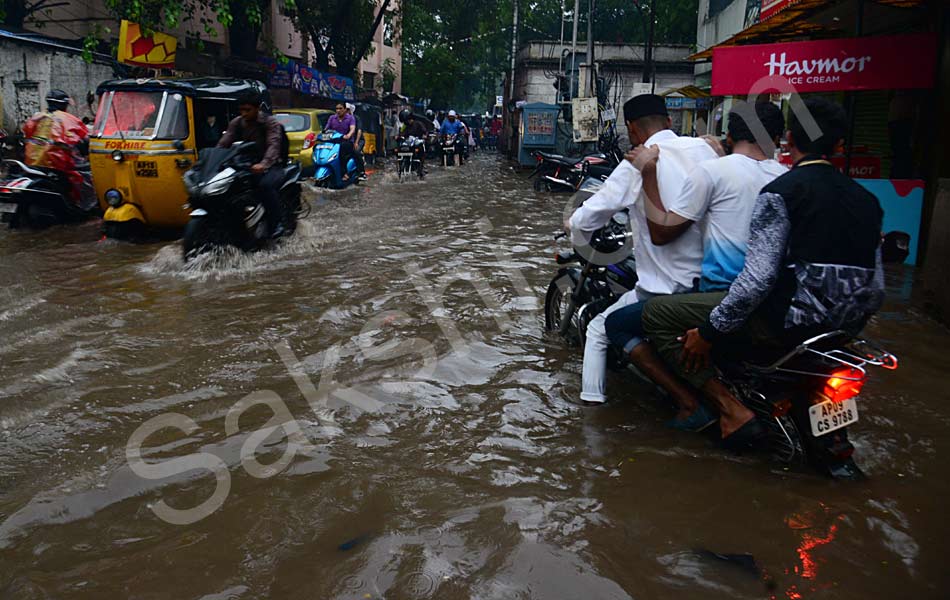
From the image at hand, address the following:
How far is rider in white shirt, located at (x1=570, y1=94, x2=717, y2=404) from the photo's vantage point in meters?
3.79

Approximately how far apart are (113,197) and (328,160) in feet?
21.8

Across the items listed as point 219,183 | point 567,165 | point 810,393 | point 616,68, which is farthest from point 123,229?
point 616,68

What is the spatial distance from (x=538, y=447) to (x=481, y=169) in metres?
21.3

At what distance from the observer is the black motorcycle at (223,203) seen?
24.9ft

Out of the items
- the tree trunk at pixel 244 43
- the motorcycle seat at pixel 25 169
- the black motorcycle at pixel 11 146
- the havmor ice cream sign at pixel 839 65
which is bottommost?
the motorcycle seat at pixel 25 169

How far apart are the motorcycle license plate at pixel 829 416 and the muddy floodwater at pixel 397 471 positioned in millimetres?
284

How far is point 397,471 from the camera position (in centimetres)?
348

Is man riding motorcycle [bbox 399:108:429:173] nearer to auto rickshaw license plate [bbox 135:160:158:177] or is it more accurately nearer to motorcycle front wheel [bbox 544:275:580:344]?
auto rickshaw license plate [bbox 135:160:158:177]

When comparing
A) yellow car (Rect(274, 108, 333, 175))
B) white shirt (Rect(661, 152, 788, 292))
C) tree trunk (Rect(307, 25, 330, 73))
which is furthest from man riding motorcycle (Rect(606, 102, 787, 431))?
tree trunk (Rect(307, 25, 330, 73))

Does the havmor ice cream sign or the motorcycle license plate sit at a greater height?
the havmor ice cream sign

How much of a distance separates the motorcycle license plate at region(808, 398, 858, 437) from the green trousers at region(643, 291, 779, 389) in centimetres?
32

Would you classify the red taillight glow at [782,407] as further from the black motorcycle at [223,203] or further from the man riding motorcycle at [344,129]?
the man riding motorcycle at [344,129]

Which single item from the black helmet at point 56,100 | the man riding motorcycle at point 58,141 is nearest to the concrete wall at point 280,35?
the black helmet at point 56,100

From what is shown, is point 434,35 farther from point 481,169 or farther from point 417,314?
point 417,314
